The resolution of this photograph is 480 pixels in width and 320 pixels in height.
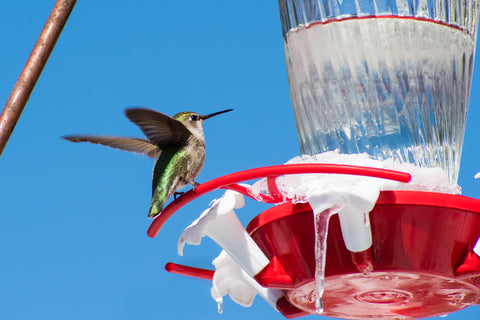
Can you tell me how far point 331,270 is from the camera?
333 cm

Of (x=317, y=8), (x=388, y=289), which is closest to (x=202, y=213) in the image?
(x=388, y=289)

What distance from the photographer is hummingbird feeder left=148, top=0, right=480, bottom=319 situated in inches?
128

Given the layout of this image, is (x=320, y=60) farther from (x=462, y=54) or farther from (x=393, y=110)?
(x=462, y=54)

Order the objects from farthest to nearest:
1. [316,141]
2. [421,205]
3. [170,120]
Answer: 1. [170,120]
2. [316,141]
3. [421,205]

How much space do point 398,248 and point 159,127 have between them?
80.3 inches

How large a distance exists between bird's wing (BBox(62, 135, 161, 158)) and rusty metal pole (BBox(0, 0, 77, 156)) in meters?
2.07

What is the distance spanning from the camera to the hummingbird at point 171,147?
15.8 ft

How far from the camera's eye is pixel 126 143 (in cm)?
528

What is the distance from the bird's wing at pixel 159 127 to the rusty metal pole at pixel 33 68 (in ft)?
4.67

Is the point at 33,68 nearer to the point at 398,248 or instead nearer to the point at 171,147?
the point at 398,248

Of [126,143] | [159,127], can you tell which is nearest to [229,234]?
[159,127]

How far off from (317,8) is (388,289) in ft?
5.99

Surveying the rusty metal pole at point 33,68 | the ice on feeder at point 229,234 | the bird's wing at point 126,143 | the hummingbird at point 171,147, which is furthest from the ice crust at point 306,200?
the bird's wing at point 126,143

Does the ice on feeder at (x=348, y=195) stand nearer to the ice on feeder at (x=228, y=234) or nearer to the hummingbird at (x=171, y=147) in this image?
the ice on feeder at (x=228, y=234)
